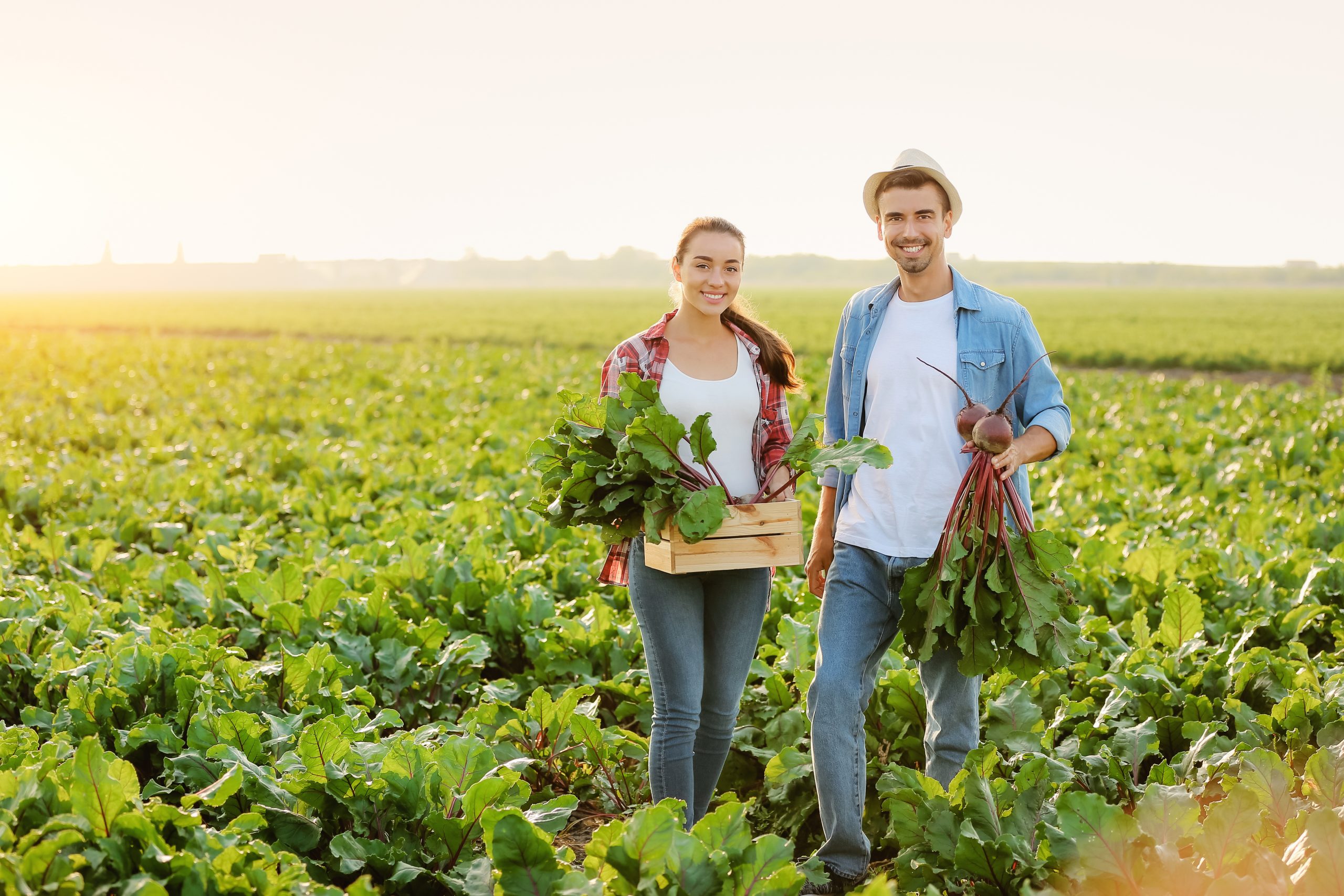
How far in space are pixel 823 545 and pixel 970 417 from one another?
69 centimetres

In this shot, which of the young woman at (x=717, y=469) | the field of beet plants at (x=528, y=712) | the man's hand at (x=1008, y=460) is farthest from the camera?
the young woman at (x=717, y=469)

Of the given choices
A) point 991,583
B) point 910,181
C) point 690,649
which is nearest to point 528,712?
point 690,649

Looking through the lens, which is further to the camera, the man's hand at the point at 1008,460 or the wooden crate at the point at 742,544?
the wooden crate at the point at 742,544

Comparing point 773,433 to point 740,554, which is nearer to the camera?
point 740,554

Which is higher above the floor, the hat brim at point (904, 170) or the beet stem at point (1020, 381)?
the hat brim at point (904, 170)

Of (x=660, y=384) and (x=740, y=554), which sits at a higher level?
(x=660, y=384)

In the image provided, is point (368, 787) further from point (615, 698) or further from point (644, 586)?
point (615, 698)

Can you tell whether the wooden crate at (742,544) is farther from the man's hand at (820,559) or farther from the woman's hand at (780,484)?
the man's hand at (820,559)

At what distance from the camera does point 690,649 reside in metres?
3.11

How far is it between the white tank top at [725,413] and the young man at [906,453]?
259mm

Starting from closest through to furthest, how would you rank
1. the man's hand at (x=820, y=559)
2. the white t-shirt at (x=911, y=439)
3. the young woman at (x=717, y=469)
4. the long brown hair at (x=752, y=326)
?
the white t-shirt at (x=911, y=439) → the young woman at (x=717, y=469) → the long brown hair at (x=752, y=326) → the man's hand at (x=820, y=559)

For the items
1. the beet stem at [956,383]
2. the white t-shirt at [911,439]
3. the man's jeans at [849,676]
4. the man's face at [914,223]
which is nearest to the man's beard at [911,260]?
the man's face at [914,223]

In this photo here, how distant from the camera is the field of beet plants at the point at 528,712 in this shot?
2463 mm

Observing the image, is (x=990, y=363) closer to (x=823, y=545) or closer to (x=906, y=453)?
(x=906, y=453)
